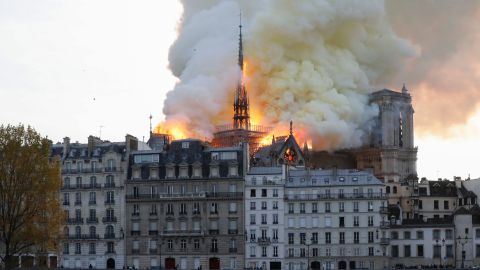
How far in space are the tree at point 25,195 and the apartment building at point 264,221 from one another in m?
37.3

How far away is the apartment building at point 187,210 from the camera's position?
399 feet

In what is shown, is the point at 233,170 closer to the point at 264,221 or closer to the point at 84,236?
the point at 264,221

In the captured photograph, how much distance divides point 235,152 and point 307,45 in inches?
1919

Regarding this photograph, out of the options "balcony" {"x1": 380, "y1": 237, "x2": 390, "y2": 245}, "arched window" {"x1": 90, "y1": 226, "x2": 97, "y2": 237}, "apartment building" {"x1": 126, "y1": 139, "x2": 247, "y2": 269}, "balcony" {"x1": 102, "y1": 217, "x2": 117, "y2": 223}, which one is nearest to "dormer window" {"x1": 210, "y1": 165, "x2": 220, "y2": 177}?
"apartment building" {"x1": 126, "y1": 139, "x2": 247, "y2": 269}

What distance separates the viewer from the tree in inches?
3349

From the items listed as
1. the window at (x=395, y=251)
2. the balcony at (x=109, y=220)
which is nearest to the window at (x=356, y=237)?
the window at (x=395, y=251)

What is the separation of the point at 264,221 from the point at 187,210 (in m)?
8.80

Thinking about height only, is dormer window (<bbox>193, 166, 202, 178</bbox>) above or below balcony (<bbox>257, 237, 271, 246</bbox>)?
above

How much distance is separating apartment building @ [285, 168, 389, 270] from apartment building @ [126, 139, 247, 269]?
584cm

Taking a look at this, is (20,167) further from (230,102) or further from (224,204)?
(230,102)

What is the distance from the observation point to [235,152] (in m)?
124

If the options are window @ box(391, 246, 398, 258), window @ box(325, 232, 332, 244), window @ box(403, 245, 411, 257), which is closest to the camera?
window @ box(325, 232, 332, 244)

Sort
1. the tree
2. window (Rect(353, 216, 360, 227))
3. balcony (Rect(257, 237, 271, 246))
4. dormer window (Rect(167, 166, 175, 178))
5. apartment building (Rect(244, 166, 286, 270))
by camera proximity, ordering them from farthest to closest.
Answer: dormer window (Rect(167, 166, 175, 178)), apartment building (Rect(244, 166, 286, 270)), balcony (Rect(257, 237, 271, 246)), window (Rect(353, 216, 360, 227)), the tree

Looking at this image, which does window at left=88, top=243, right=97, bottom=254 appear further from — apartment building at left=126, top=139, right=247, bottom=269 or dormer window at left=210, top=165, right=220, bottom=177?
dormer window at left=210, top=165, right=220, bottom=177
